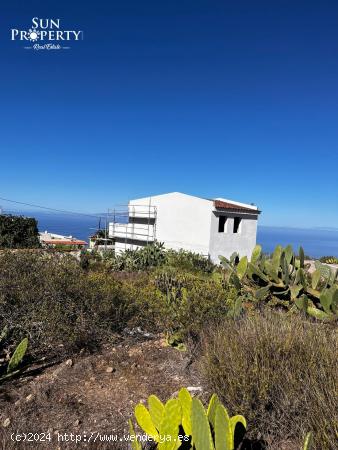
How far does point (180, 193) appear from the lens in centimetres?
2245

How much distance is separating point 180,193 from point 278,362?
1961cm

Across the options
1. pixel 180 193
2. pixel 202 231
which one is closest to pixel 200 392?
pixel 202 231

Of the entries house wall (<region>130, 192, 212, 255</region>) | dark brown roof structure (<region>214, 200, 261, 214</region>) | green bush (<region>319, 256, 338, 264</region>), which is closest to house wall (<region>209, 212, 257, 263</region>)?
dark brown roof structure (<region>214, 200, 261, 214</region>)

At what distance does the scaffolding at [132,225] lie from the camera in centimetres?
2452

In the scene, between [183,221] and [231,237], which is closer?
[231,237]

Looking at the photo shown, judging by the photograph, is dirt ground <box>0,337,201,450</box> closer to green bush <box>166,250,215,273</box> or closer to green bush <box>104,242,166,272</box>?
green bush <box>104,242,166,272</box>

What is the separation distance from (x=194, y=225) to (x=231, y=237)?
2.52 meters

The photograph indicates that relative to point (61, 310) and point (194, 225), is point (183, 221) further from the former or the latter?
point (61, 310)

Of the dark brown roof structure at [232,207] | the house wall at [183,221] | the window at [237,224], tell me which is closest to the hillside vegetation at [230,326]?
the house wall at [183,221]

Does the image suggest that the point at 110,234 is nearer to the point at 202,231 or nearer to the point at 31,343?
the point at 202,231

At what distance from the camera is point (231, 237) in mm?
21531

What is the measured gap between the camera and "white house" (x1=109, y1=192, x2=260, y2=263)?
66.9 feet

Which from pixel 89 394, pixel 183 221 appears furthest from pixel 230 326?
pixel 183 221

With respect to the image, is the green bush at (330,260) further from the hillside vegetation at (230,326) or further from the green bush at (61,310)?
the green bush at (61,310)
